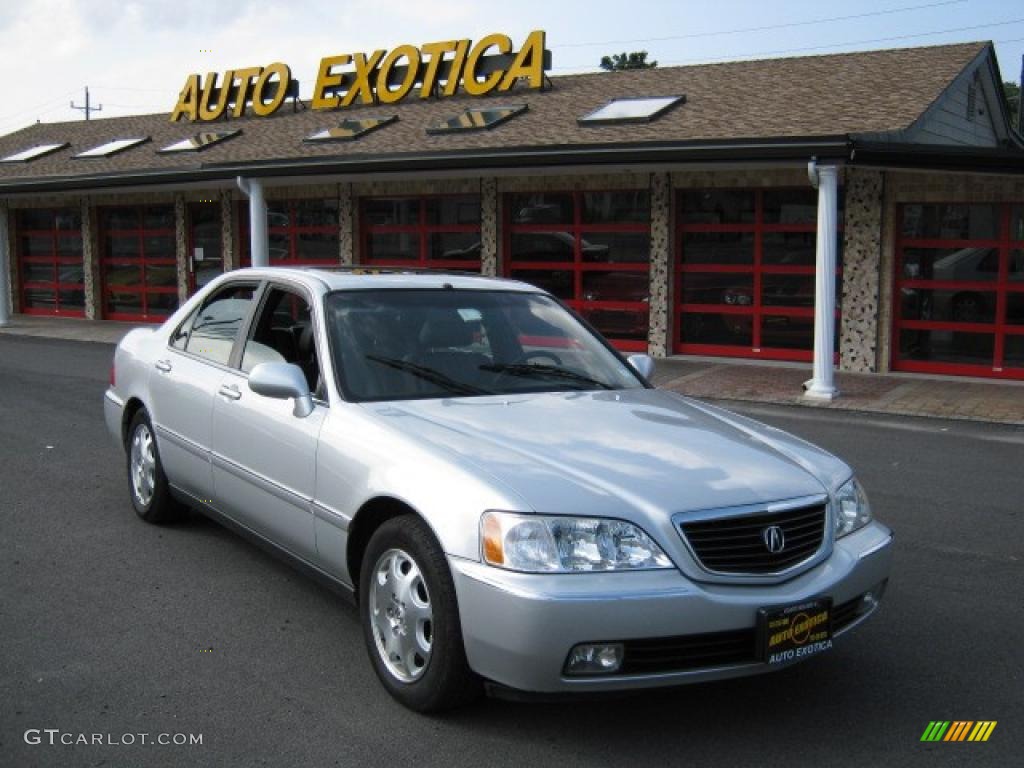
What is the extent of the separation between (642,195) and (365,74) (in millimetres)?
8620

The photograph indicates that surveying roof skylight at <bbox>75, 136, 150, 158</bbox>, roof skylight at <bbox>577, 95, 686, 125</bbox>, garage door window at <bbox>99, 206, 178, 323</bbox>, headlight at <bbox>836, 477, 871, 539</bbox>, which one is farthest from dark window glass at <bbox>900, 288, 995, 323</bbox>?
roof skylight at <bbox>75, 136, 150, 158</bbox>

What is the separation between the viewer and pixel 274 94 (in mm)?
24484

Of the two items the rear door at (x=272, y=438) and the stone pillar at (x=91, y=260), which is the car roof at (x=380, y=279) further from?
the stone pillar at (x=91, y=260)

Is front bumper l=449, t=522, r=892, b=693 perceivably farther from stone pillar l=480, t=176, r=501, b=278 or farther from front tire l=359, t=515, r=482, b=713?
stone pillar l=480, t=176, r=501, b=278

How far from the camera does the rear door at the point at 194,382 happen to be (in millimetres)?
5613

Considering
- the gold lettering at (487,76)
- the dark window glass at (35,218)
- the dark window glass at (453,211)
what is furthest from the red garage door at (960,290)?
the dark window glass at (35,218)

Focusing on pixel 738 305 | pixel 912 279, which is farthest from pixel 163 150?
pixel 912 279

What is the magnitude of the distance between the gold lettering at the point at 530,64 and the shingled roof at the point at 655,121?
0.25 meters

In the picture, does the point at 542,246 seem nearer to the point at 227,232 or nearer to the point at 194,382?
the point at 227,232

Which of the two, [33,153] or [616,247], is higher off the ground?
[33,153]

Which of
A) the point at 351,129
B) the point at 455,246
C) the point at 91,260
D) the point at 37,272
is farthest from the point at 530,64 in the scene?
the point at 37,272

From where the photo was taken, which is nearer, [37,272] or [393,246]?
[393,246]

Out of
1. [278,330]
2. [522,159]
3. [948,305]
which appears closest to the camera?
[278,330]

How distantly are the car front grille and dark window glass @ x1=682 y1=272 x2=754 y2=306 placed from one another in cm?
1273
